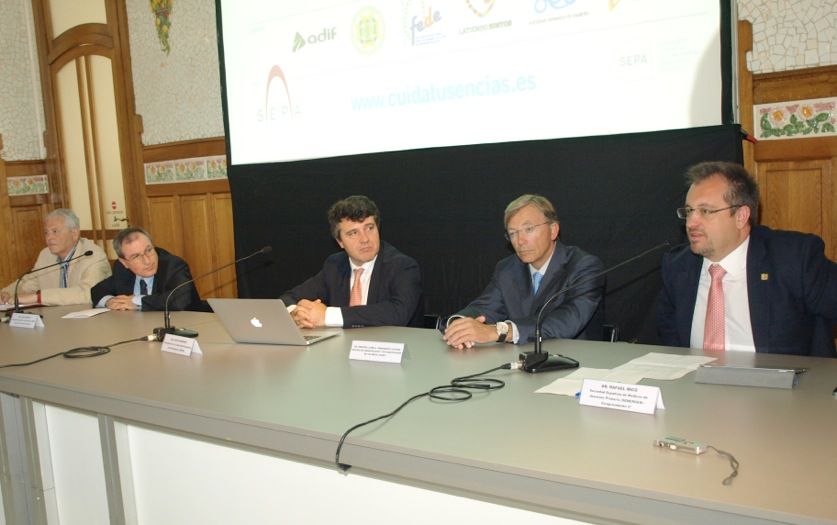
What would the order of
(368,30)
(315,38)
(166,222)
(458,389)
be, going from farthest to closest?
(166,222) → (315,38) → (368,30) → (458,389)

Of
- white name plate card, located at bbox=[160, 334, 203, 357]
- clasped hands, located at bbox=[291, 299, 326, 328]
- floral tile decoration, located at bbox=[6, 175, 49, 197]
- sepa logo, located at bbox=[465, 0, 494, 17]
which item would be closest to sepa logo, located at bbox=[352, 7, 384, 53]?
sepa logo, located at bbox=[465, 0, 494, 17]

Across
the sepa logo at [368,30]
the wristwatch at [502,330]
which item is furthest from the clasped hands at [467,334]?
the sepa logo at [368,30]

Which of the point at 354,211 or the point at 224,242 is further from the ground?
the point at 354,211

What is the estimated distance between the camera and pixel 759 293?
2225mm

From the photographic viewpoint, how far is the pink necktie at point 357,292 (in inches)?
126

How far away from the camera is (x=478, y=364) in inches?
81.7

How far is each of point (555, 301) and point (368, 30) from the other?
6.90 feet

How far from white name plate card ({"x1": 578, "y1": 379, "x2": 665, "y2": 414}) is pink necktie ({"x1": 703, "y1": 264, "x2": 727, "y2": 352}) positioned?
77cm

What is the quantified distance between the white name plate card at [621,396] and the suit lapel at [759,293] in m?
0.76

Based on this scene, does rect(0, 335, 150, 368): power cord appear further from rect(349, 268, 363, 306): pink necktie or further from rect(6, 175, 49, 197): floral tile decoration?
rect(6, 175, 49, 197): floral tile decoration

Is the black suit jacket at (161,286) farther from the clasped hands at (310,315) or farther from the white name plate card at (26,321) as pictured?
the clasped hands at (310,315)

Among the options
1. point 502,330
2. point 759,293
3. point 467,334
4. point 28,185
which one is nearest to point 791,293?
point 759,293

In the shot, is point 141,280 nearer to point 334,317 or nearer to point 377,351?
point 334,317

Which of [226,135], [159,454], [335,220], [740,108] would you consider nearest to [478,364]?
[159,454]
